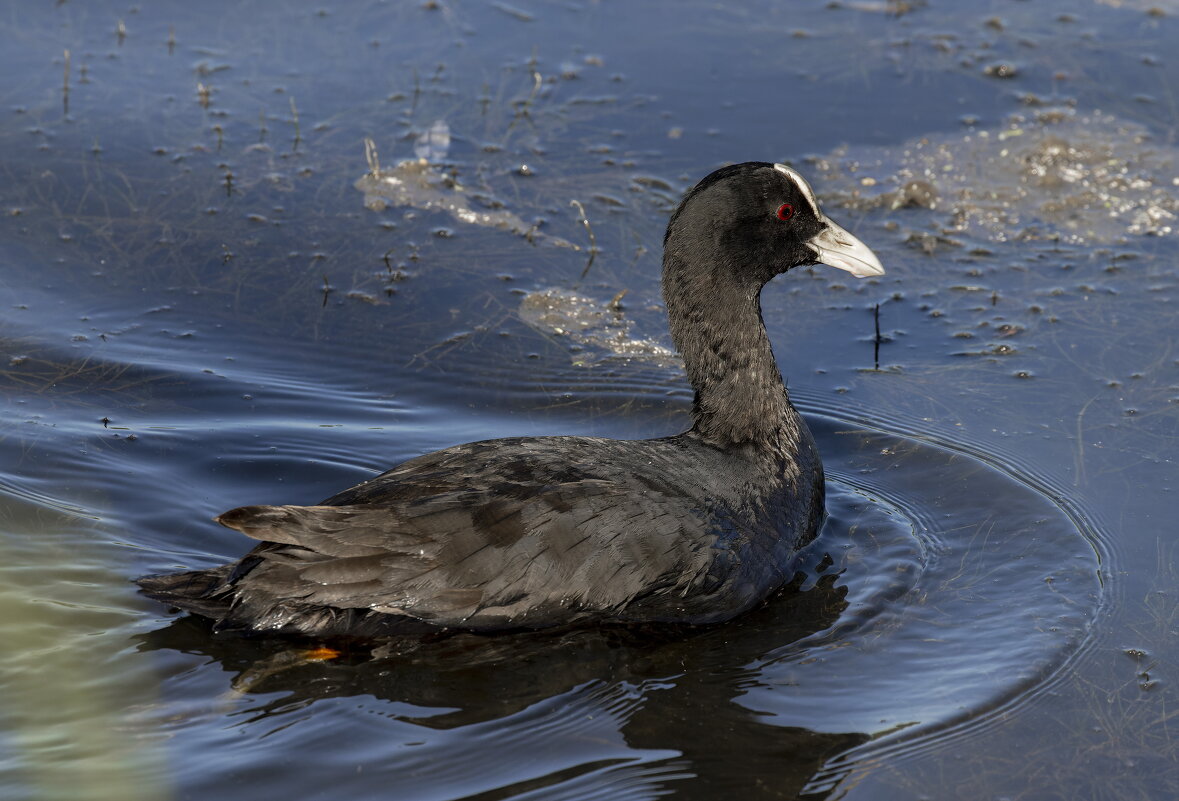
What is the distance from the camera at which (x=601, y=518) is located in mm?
4691

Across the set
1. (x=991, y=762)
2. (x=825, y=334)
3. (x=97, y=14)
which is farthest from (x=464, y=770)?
(x=97, y=14)

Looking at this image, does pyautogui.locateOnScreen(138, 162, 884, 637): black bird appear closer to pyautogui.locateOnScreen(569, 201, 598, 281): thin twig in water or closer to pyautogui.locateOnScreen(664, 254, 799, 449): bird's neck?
pyautogui.locateOnScreen(664, 254, 799, 449): bird's neck

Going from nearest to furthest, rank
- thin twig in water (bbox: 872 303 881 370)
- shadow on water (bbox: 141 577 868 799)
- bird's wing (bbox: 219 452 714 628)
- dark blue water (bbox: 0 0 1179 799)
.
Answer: shadow on water (bbox: 141 577 868 799)
dark blue water (bbox: 0 0 1179 799)
bird's wing (bbox: 219 452 714 628)
thin twig in water (bbox: 872 303 881 370)

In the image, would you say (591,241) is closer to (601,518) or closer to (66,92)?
(601,518)

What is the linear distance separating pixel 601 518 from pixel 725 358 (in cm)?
112

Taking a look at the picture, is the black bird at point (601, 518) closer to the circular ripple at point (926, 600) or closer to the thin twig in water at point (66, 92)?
the circular ripple at point (926, 600)

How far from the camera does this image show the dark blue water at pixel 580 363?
4.37m

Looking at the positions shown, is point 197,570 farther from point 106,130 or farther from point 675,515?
point 106,130

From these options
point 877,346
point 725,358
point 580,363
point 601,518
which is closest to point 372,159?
point 580,363

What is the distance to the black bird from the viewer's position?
4.53 meters

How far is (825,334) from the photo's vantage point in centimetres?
702

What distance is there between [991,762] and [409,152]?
524 cm

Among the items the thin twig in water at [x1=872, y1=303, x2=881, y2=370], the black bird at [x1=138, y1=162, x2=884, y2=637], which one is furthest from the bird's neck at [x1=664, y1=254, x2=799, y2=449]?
the thin twig in water at [x1=872, y1=303, x2=881, y2=370]

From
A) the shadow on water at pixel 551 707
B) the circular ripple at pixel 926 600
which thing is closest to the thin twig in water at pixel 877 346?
the circular ripple at pixel 926 600
